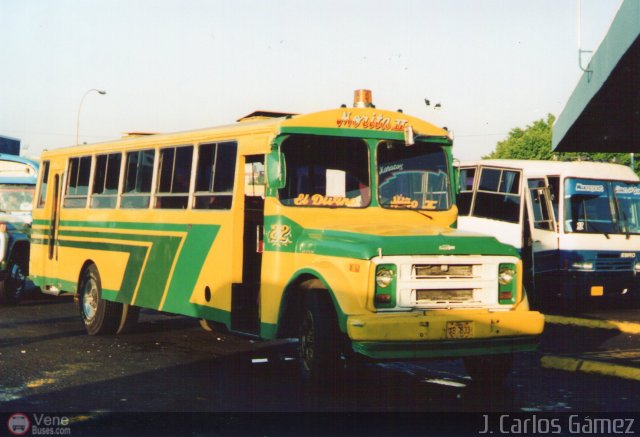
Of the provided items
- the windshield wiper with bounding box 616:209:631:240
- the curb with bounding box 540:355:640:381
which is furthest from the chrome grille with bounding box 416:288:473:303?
the windshield wiper with bounding box 616:209:631:240

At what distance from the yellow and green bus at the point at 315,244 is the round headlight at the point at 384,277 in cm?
1

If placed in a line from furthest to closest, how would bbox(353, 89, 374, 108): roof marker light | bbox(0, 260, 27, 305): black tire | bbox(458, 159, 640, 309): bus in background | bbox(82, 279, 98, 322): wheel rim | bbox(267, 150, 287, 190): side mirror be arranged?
bbox(458, 159, 640, 309): bus in background, bbox(0, 260, 27, 305): black tire, bbox(82, 279, 98, 322): wheel rim, bbox(353, 89, 374, 108): roof marker light, bbox(267, 150, 287, 190): side mirror

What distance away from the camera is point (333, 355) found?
8438 millimetres

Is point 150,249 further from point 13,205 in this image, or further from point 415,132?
point 13,205

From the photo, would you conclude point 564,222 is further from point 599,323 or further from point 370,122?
point 370,122

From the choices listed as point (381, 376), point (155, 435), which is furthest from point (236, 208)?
point (155, 435)

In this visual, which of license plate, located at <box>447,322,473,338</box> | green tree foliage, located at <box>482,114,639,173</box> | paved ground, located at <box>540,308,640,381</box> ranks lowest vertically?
paved ground, located at <box>540,308,640,381</box>

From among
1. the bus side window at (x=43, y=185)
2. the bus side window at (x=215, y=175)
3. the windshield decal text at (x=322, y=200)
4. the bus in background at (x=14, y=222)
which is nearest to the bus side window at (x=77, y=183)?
the bus side window at (x=43, y=185)

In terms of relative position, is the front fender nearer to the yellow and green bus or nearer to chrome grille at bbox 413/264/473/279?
the yellow and green bus

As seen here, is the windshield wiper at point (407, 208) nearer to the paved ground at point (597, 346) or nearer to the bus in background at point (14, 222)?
the paved ground at point (597, 346)

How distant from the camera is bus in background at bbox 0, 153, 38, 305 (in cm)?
1680

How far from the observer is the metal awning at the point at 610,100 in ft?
58.5

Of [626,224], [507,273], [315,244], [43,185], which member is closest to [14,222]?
[43,185]

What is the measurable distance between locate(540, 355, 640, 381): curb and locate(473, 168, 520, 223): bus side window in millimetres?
6662
